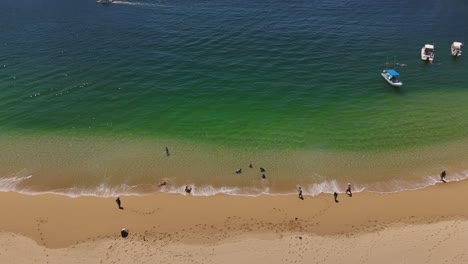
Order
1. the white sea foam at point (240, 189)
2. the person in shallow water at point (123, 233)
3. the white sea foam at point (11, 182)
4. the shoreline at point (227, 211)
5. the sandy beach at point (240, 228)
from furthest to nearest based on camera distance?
1. the white sea foam at point (11, 182)
2. the white sea foam at point (240, 189)
3. the shoreline at point (227, 211)
4. the person in shallow water at point (123, 233)
5. the sandy beach at point (240, 228)

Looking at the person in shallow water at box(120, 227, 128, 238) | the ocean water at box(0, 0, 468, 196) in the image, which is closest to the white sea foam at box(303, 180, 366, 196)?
the ocean water at box(0, 0, 468, 196)

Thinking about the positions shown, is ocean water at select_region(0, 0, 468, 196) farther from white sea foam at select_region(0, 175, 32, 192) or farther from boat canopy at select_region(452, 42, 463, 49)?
boat canopy at select_region(452, 42, 463, 49)

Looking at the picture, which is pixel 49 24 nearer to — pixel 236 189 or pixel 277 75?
pixel 277 75

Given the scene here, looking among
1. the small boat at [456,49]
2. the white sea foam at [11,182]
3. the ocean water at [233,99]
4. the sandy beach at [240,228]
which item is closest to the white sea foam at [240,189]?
the white sea foam at [11,182]

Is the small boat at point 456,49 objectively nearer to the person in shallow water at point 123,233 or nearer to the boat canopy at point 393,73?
the boat canopy at point 393,73

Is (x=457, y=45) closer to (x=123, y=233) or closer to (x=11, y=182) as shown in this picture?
(x=123, y=233)

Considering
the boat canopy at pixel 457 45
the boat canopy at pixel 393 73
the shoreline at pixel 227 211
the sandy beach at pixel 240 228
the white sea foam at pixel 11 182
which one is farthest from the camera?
the boat canopy at pixel 457 45

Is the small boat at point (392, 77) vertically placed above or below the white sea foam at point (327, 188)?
above
